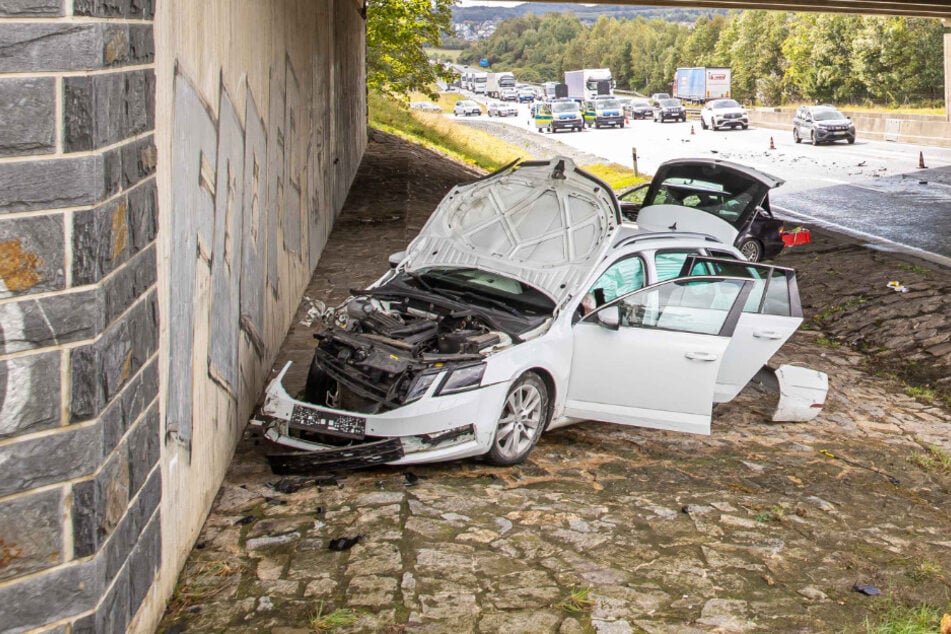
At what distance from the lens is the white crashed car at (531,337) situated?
6.84 metres

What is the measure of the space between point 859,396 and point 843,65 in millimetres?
61240

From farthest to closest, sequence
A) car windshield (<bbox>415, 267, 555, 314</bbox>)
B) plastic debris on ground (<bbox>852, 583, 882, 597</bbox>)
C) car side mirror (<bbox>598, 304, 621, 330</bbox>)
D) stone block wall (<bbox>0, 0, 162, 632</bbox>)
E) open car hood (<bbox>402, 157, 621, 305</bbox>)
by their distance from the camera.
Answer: open car hood (<bbox>402, 157, 621, 305</bbox>), car windshield (<bbox>415, 267, 555, 314</bbox>), car side mirror (<bbox>598, 304, 621, 330</bbox>), plastic debris on ground (<bbox>852, 583, 882, 597</bbox>), stone block wall (<bbox>0, 0, 162, 632</bbox>)

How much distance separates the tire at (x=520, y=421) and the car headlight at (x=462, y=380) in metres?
0.31

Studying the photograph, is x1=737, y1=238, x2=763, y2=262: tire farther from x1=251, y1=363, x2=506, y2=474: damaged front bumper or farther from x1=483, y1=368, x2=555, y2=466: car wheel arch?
x1=251, y1=363, x2=506, y2=474: damaged front bumper

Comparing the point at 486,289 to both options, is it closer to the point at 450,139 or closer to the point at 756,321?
the point at 756,321

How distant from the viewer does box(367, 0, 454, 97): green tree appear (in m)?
34.4

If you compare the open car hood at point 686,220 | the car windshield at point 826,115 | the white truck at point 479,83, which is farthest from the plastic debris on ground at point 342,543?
the white truck at point 479,83

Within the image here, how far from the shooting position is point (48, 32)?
10.9ft

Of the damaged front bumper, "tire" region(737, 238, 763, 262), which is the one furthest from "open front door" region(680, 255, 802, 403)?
"tire" region(737, 238, 763, 262)

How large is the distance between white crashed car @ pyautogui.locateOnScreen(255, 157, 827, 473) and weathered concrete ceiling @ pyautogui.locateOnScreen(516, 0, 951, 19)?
1556 cm

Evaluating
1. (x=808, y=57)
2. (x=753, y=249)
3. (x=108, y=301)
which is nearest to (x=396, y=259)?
(x=108, y=301)

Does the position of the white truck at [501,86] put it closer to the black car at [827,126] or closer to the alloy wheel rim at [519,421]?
the black car at [827,126]

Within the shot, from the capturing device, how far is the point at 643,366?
758 cm

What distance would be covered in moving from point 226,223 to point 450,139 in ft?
117
